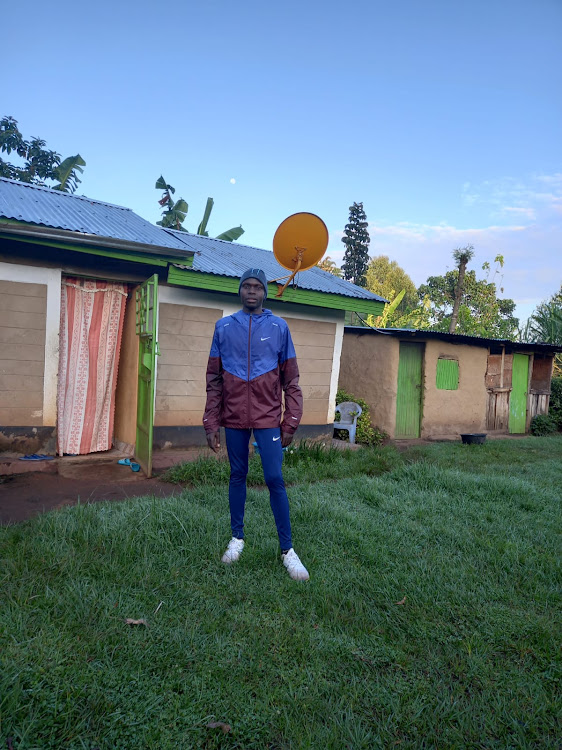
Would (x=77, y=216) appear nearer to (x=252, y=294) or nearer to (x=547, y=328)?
(x=252, y=294)

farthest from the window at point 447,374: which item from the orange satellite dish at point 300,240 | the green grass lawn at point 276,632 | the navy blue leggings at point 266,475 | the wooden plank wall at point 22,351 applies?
the navy blue leggings at point 266,475

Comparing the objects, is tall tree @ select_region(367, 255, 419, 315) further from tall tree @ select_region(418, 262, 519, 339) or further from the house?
the house

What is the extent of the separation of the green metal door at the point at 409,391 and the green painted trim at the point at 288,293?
315 centimetres

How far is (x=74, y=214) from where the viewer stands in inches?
247

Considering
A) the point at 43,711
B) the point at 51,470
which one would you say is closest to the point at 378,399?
the point at 51,470

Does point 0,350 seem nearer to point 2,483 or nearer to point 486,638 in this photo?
point 2,483

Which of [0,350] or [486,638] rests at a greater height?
[0,350]

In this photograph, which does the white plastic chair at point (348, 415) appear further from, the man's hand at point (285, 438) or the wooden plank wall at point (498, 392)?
the man's hand at point (285, 438)

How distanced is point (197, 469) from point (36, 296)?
2782 mm

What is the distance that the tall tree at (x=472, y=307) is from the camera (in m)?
18.9

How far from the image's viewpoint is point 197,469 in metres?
5.33

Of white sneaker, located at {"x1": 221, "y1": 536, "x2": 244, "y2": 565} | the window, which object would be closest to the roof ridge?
white sneaker, located at {"x1": 221, "y1": 536, "x2": 244, "y2": 565}

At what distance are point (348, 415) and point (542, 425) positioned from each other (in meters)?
7.06

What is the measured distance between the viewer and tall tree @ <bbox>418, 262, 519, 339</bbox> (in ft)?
62.1
